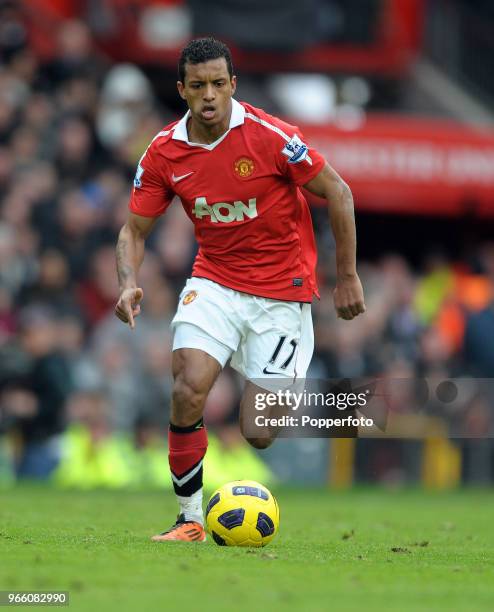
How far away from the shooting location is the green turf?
20.5ft

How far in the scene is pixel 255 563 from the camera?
7438 mm

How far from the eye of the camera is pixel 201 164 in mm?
8609

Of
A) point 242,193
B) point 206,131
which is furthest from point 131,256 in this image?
point 206,131

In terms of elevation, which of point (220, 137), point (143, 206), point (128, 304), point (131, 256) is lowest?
point (128, 304)

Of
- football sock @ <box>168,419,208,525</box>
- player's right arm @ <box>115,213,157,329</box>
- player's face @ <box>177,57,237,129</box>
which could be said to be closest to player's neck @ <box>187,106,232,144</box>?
player's face @ <box>177,57,237,129</box>

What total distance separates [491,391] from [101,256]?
15.6 feet

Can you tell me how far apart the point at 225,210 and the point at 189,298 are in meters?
0.57

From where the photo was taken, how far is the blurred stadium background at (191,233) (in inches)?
611

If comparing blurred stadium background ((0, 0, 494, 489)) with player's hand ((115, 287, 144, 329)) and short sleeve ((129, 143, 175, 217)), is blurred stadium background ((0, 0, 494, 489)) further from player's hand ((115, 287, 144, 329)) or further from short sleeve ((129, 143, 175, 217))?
player's hand ((115, 287, 144, 329))

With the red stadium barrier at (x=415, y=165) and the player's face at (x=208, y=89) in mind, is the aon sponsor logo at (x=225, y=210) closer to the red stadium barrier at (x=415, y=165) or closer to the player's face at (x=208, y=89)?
the player's face at (x=208, y=89)

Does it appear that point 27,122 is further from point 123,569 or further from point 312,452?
point 123,569

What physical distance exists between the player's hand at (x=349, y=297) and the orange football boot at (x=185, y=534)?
4.97ft

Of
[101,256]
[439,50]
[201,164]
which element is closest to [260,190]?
[201,164]

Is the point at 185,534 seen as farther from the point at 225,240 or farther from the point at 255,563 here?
the point at 225,240
